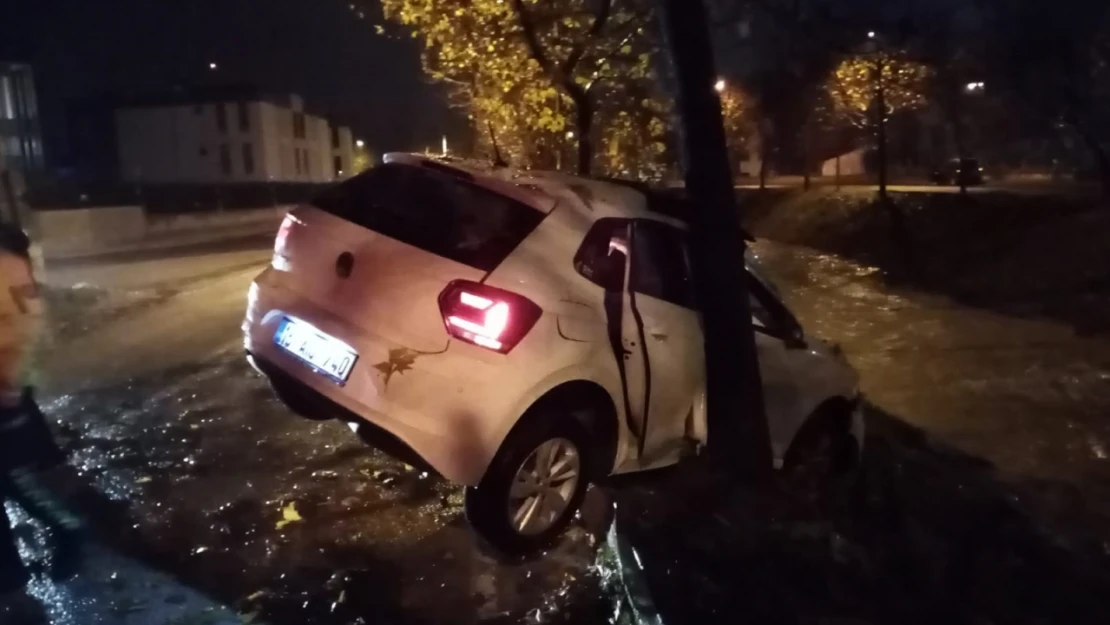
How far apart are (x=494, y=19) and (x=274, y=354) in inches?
389

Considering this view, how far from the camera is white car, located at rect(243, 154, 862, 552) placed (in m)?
4.96

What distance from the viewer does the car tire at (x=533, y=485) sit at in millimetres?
5129

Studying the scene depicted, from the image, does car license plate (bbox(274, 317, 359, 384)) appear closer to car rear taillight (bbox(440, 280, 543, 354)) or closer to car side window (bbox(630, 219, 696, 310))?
car rear taillight (bbox(440, 280, 543, 354))

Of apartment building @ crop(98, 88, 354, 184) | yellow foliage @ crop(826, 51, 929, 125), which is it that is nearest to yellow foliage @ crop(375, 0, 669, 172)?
yellow foliage @ crop(826, 51, 929, 125)

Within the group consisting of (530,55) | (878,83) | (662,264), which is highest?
(878,83)

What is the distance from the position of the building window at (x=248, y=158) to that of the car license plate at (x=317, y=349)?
190 feet

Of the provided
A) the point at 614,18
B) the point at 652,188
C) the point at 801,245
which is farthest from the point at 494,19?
the point at 801,245

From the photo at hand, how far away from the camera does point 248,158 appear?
6103 cm

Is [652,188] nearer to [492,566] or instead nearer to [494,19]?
[492,566]

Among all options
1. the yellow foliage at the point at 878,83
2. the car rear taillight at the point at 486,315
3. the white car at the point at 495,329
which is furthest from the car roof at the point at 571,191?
the yellow foliage at the point at 878,83

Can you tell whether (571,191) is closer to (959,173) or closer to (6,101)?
(959,173)

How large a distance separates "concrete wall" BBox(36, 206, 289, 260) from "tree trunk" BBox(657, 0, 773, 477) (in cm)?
1731

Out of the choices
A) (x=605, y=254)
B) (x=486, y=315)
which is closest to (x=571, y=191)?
(x=605, y=254)

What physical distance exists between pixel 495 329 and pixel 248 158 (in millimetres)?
59164
